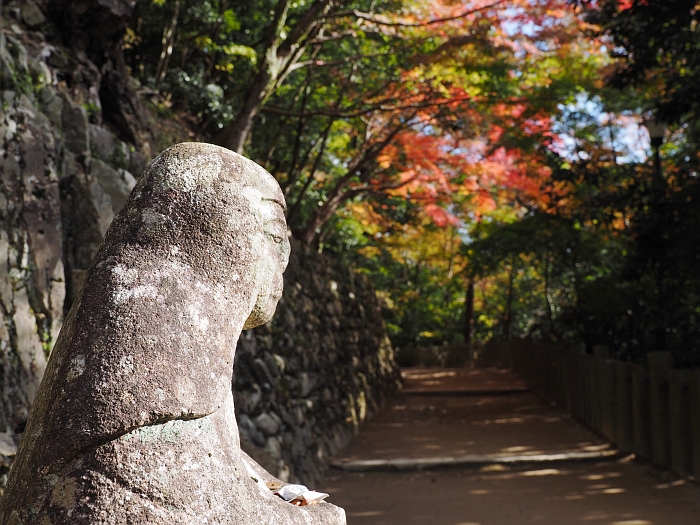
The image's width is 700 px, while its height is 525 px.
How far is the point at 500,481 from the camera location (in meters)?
7.84

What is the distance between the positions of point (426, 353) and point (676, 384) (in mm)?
15038

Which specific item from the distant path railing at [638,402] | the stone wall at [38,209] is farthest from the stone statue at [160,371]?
the distant path railing at [638,402]

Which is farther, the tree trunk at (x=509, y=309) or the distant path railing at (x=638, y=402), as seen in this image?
the tree trunk at (x=509, y=309)

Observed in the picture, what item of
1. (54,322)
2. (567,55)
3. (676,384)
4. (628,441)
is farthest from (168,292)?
(567,55)

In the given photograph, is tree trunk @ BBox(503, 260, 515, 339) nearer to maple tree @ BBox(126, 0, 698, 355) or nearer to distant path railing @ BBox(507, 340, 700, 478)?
maple tree @ BBox(126, 0, 698, 355)

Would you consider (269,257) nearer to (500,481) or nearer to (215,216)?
(215,216)

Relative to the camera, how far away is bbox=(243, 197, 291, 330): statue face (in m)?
1.92

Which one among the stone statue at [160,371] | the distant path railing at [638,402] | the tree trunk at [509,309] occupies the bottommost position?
the distant path railing at [638,402]

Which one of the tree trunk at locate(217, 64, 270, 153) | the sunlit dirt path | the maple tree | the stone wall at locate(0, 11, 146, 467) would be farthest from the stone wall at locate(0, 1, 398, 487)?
the maple tree

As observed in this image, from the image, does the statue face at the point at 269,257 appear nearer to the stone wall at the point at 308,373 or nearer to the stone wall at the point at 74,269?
the stone wall at the point at 74,269

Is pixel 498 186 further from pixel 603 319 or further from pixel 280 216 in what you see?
pixel 280 216

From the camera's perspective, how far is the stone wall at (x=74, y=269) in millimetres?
4520

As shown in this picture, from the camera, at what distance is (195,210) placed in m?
1.79

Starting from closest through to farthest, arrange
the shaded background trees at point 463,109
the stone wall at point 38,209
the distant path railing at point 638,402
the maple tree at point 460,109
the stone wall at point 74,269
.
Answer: the stone wall at point 38,209 < the stone wall at point 74,269 < the distant path railing at point 638,402 < the shaded background trees at point 463,109 < the maple tree at point 460,109
